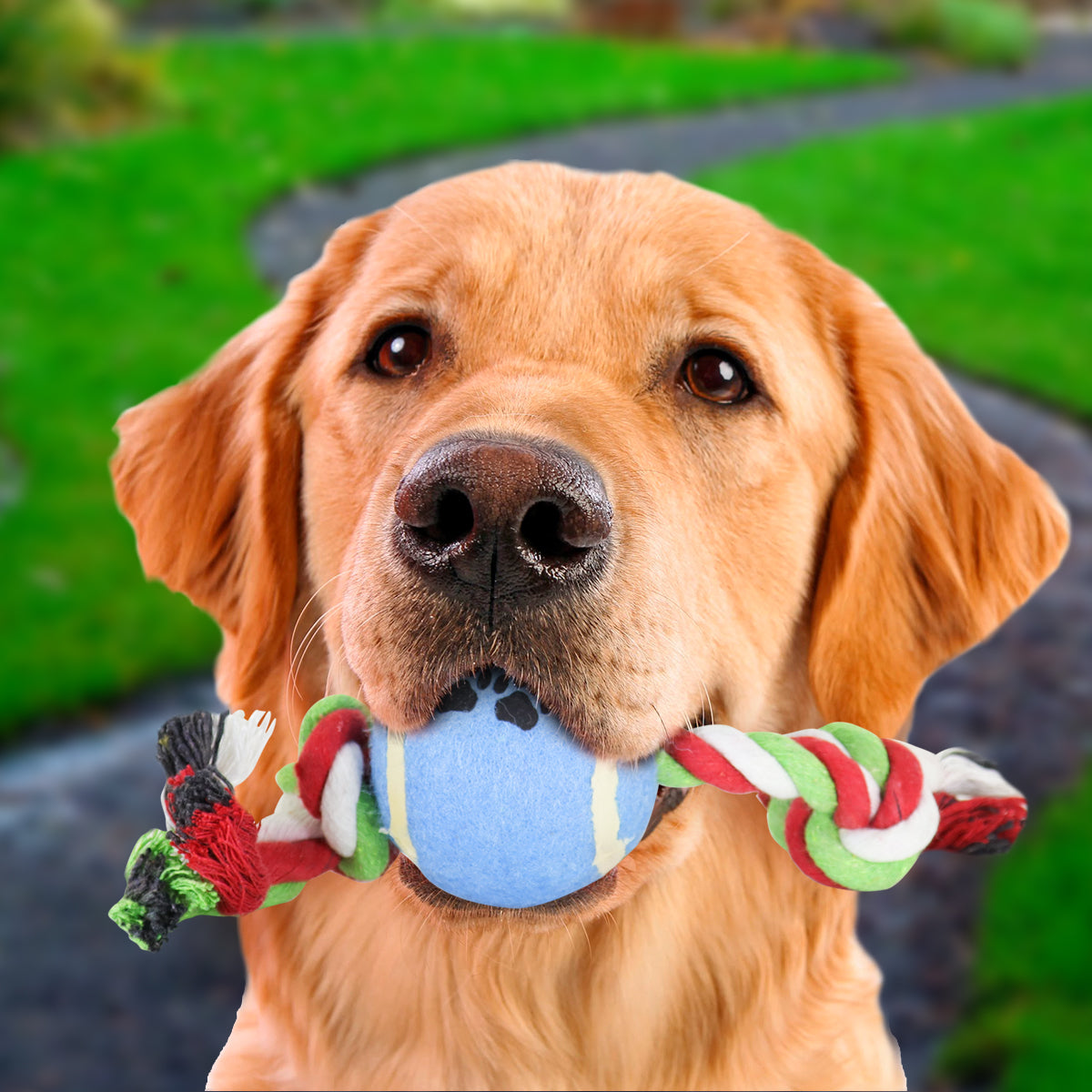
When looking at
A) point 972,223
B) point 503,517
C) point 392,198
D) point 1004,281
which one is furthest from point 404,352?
point 972,223

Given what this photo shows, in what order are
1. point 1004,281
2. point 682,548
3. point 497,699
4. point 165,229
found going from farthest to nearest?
point 1004,281
point 165,229
point 682,548
point 497,699

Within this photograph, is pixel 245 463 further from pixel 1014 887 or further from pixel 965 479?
pixel 1014 887

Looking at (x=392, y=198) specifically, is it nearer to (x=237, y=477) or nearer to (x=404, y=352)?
(x=237, y=477)

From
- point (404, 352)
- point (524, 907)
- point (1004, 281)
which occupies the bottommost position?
point (1004, 281)

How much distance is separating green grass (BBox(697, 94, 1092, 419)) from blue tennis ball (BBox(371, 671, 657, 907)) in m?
6.09

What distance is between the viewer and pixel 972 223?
30.9 feet

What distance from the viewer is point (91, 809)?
391 centimetres

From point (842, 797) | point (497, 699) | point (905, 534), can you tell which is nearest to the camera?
point (497, 699)

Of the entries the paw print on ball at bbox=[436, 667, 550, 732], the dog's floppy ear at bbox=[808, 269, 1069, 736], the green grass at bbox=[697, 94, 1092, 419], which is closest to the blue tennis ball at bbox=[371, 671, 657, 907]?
the paw print on ball at bbox=[436, 667, 550, 732]

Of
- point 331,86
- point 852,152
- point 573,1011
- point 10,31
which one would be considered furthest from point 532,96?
point 573,1011

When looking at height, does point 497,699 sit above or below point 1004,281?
above

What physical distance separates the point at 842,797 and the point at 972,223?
8.87 meters

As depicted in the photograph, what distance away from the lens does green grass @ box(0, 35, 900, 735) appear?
4.92m

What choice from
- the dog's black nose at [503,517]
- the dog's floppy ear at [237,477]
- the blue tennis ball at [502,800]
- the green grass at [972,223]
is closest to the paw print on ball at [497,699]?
the blue tennis ball at [502,800]
